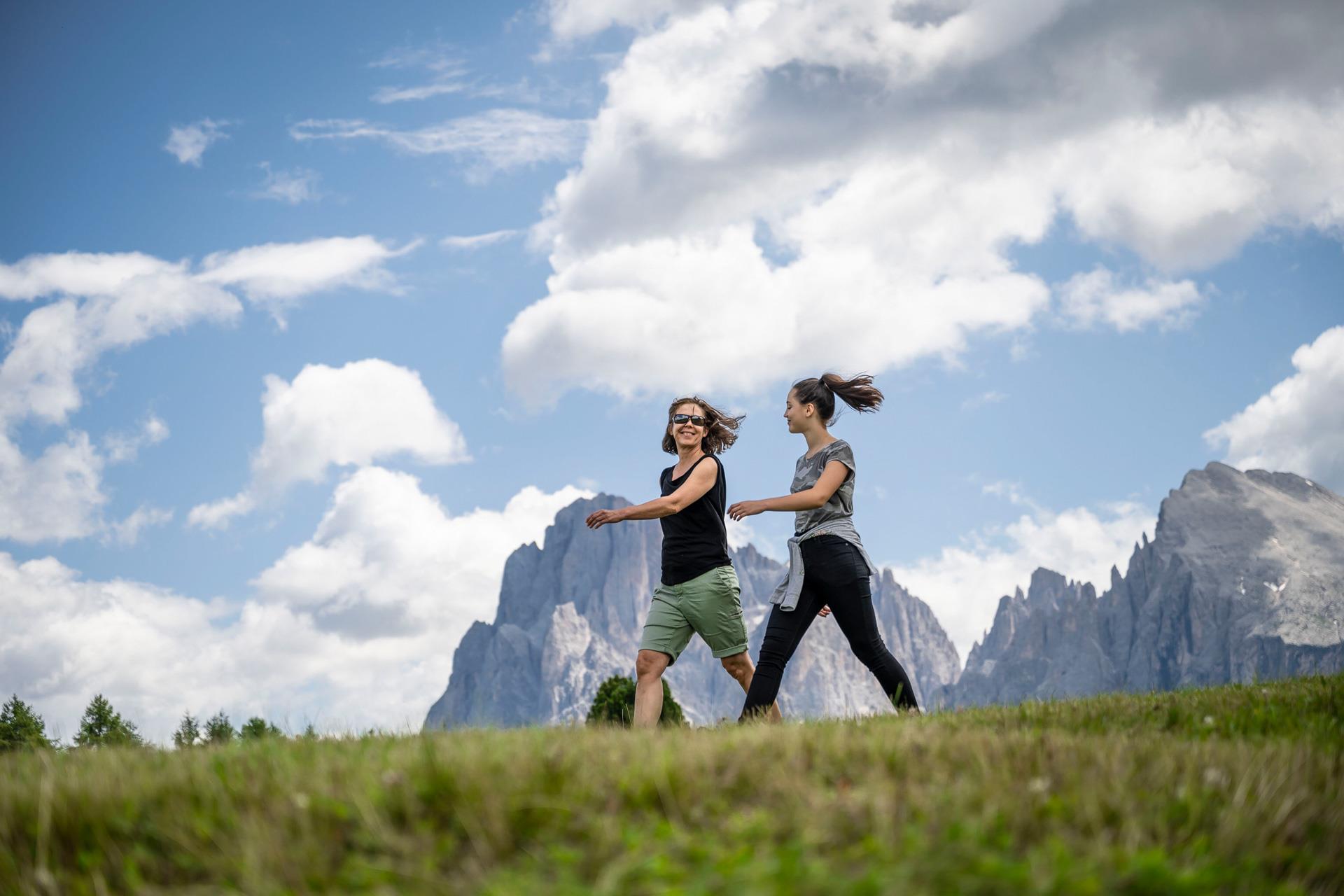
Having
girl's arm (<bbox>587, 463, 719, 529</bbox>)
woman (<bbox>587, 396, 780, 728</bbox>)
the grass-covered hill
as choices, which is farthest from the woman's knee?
the grass-covered hill

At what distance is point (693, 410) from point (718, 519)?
1096mm

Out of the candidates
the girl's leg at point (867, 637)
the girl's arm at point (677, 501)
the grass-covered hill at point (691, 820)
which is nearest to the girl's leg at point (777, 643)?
the girl's leg at point (867, 637)

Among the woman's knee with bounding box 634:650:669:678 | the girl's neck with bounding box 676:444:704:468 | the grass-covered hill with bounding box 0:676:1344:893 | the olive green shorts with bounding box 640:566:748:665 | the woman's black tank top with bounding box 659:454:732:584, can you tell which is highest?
the girl's neck with bounding box 676:444:704:468

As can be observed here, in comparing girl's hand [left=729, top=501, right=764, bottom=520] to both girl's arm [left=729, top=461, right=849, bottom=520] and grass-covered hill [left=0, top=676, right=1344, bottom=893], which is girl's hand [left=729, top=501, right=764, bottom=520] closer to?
girl's arm [left=729, top=461, right=849, bottom=520]

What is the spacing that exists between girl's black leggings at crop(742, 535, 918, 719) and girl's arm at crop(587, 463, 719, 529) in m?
1.07

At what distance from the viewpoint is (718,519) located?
9359 millimetres

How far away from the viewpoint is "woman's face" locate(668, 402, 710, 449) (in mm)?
9570

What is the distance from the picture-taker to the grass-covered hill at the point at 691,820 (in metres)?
2.92

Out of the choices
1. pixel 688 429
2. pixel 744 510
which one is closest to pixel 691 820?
pixel 744 510

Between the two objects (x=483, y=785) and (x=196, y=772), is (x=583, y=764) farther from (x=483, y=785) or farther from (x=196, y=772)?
(x=196, y=772)

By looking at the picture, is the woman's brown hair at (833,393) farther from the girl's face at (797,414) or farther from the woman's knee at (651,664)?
the woman's knee at (651,664)

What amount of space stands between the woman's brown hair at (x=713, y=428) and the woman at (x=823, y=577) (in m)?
0.81

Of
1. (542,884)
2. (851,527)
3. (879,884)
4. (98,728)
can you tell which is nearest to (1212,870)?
(879,884)

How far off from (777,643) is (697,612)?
30.0 inches
